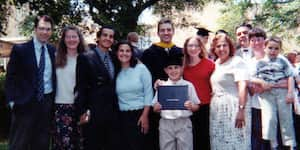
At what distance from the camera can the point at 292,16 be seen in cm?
1320

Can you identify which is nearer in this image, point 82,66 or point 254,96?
point 82,66

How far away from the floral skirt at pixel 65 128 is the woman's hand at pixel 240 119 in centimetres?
196

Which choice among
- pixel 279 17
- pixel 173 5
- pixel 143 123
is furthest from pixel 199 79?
pixel 173 5

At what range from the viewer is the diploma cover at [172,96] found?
15.6 ft

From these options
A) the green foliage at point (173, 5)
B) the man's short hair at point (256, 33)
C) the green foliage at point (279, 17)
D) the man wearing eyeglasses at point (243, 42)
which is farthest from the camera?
the green foliage at point (173, 5)

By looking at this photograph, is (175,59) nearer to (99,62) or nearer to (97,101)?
(99,62)

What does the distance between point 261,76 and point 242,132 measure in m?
0.86

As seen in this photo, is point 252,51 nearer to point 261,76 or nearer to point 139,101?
point 261,76

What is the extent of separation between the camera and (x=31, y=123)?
4992mm

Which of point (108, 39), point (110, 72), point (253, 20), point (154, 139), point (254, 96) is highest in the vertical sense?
point (253, 20)

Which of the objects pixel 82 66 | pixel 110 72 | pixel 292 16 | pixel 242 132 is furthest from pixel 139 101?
pixel 292 16

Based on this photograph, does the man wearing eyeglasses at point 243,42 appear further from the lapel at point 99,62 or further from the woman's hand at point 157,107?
the lapel at point 99,62

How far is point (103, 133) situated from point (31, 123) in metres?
0.93

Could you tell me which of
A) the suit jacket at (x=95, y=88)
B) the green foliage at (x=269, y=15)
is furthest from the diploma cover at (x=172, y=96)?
the green foliage at (x=269, y=15)
